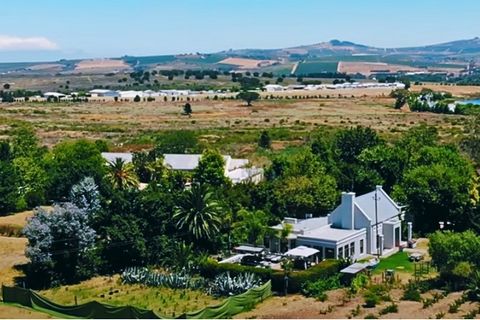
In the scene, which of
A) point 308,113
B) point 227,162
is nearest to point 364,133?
point 227,162

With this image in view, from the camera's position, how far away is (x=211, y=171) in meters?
53.0

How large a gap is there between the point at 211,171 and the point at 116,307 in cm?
2452

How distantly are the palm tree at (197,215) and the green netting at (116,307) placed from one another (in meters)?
6.82

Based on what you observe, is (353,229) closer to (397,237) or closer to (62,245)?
(397,237)

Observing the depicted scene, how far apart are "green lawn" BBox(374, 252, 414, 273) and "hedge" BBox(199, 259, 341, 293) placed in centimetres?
306

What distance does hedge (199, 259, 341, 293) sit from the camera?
114 feet

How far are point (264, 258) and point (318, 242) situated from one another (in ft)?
9.75

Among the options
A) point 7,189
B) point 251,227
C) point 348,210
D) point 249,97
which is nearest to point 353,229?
point 348,210

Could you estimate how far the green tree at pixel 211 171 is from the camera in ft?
173

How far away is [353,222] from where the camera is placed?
41219mm

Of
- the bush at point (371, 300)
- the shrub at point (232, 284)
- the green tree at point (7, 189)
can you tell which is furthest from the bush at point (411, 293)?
→ the green tree at point (7, 189)

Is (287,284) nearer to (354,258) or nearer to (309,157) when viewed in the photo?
(354,258)

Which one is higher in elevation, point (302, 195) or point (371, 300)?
point (302, 195)

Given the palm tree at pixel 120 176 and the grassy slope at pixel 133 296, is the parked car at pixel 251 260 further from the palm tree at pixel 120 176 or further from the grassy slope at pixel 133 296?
the palm tree at pixel 120 176
